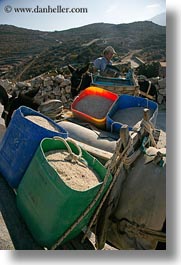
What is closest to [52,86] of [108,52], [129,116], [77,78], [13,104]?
[77,78]

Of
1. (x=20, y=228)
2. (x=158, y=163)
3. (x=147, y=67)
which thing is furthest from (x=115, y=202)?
(x=147, y=67)

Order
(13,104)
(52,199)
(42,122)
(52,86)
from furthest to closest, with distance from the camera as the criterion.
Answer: (52,86) → (13,104) → (42,122) → (52,199)

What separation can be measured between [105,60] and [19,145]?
2.10 m

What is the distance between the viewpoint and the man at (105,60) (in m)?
3.62

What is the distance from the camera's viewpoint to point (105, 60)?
146 inches

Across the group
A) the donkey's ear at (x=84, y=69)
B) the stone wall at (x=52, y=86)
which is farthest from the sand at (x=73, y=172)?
the stone wall at (x=52, y=86)

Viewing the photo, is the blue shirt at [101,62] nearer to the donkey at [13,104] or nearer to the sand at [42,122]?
the donkey at [13,104]

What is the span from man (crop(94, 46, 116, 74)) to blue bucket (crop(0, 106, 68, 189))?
1866 millimetres

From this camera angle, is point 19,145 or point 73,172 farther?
point 19,145

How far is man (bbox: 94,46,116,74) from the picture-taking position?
362 centimetres

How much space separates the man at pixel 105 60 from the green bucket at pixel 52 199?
207 centimetres

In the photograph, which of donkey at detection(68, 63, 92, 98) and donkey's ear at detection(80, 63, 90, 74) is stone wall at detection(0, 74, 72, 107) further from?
donkey's ear at detection(80, 63, 90, 74)

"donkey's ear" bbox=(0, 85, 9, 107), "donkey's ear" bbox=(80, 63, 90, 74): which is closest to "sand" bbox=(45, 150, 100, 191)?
"donkey's ear" bbox=(0, 85, 9, 107)

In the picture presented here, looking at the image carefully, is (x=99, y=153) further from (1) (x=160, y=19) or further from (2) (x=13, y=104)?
(2) (x=13, y=104)
